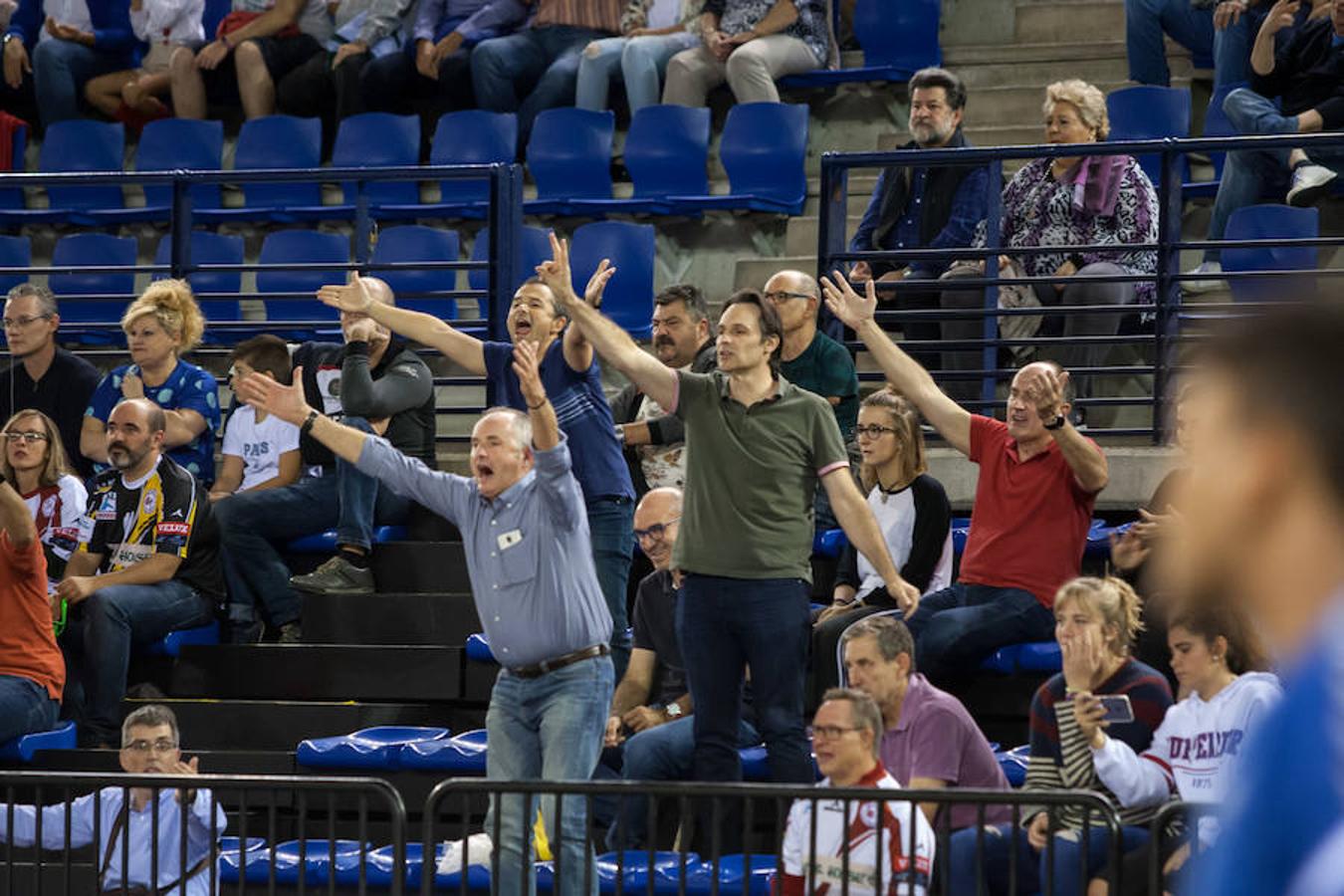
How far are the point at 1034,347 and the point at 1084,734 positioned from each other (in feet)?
11.5

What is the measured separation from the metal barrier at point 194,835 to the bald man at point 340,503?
3.35 feet

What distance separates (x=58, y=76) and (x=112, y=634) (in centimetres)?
690

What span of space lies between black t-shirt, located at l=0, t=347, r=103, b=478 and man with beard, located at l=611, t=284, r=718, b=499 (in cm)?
262

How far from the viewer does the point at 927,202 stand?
9.48 metres

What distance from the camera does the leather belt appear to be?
257 inches

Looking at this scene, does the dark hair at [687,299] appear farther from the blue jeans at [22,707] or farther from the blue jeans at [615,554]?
the blue jeans at [22,707]

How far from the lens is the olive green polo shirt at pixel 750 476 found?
684 centimetres

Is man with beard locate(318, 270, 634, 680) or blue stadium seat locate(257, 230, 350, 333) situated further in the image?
blue stadium seat locate(257, 230, 350, 333)

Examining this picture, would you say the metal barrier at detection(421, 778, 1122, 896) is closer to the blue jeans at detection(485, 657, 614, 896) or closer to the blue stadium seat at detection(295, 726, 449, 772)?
the blue jeans at detection(485, 657, 614, 896)

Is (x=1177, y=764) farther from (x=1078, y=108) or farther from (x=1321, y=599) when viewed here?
(x=1321, y=599)

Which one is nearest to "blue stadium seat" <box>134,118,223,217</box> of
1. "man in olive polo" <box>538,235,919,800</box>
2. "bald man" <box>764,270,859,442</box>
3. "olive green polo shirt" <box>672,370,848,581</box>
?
"bald man" <box>764,270,859,442</box>

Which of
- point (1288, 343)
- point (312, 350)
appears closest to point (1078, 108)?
point (312, 350)

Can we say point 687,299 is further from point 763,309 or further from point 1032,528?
point 1032,528

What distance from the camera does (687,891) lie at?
6387 millimetres
